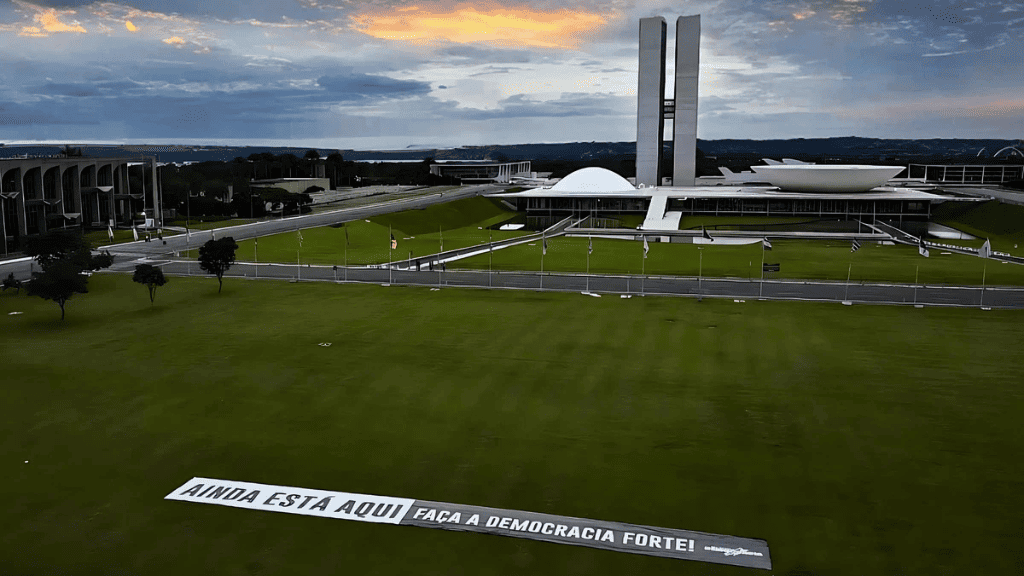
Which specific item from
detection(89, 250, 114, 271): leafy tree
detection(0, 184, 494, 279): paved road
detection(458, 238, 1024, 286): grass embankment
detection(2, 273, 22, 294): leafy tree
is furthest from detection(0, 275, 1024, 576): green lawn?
detection(0, 184, 494, 279): paved road

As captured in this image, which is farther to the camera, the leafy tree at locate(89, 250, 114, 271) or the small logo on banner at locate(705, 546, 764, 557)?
the leafy tree at locate(89, 250, 114, 271)

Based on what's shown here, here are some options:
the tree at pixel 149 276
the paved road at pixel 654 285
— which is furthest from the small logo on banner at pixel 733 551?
the tree at pixel 149 276

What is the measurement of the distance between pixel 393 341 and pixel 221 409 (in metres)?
11.6

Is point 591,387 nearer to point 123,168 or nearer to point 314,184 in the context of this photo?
point 123,168

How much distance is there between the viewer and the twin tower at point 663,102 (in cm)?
12538

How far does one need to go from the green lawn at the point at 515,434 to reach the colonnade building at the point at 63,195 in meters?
34.7

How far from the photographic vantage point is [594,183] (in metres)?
115

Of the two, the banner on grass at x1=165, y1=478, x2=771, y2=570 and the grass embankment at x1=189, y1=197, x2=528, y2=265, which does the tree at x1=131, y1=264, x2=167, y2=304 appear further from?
the banner on grass at x1=165, y1=478, x2=771, y2=570

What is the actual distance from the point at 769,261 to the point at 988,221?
5046 centimetres

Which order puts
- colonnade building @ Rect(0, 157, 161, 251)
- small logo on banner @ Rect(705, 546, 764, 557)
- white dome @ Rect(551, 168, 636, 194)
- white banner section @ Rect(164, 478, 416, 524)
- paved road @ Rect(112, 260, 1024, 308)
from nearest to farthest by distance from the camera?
small logo on banner @ Rect(705, 546, 764, 557), white banner section @ Rect(164, 478, 416, 524), paved road @ Rect(112, 260, 1024, 308), colonnade building @ Rect(0, 157, 161, 251), white dome @ Rect(551, 168, 636, 194)

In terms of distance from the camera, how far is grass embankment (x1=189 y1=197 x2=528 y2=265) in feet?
233

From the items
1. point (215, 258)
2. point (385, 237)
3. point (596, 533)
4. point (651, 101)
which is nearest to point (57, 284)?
point (215, 258)

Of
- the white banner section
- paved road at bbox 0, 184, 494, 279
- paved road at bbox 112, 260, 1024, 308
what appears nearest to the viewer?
the white banner section

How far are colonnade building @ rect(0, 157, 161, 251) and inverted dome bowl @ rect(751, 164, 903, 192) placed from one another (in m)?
79.8
